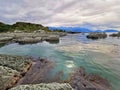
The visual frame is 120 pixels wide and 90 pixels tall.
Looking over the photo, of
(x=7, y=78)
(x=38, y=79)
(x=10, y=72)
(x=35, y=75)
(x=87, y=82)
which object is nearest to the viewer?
(x=7, y=78)

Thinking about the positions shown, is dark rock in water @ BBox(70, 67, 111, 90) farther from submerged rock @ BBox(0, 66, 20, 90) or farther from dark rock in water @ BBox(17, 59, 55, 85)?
submerged rock @ BBox(0, 66, 20, 90)

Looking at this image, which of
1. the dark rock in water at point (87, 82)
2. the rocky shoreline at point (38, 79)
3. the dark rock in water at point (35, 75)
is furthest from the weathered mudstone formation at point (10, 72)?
the dark rock in water at point (87, 82)

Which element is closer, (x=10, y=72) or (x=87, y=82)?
(x=87, y=82)

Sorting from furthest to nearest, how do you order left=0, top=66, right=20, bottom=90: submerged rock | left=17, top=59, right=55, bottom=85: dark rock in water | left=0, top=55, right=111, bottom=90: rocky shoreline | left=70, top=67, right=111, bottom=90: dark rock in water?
1. left=17, top=59, right=55, bottom=85: dark rock in water
2. left=70, top=67, right=111, bottom=90: dark rock in water
3. left=0, top=66, right=20, bottom=90: submerged rock
4. left=0, top=55, right=111, bottom=90: rocky shoreline

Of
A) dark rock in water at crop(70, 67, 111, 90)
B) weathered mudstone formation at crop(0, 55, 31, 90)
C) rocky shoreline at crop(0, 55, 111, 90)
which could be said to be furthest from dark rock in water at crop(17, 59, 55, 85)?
dark rock in water at crop(70, 67, 111, 90)

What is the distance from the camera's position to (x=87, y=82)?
639 inches

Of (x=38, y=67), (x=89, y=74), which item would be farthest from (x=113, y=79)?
(x=38, y=67)

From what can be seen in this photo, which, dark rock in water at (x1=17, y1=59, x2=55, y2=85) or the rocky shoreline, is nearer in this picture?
the rocky shoreline

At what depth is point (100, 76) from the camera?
18.4 m

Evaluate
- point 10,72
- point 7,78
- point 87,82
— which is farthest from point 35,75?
point 87,82

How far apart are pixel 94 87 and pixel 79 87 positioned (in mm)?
1699

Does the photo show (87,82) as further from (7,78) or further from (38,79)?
(7,78)

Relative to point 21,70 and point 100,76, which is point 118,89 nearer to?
point 100,76

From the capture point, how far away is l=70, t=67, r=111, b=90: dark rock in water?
48.8 ft
